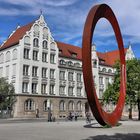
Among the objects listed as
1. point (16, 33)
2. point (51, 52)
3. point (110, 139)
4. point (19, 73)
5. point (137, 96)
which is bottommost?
point (110, 139)

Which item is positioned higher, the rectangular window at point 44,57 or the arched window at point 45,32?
the arched window at point 45,32

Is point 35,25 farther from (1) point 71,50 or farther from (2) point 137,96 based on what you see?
(2) point 137,96

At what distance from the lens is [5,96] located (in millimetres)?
66625

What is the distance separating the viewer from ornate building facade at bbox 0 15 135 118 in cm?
7144

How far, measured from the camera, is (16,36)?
7788 centimetres

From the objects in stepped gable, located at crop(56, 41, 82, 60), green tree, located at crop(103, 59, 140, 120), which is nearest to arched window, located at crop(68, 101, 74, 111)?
stepped gable, located at crop(56, 41, 82, 60)

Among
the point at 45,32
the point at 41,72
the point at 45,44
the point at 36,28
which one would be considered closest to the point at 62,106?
the point at 41,72

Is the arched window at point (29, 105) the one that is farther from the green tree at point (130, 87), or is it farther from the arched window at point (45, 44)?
the green tree at point (130, 87)

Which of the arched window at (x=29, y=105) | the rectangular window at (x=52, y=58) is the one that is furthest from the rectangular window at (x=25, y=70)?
the rectangular window at (x=52, y=58)

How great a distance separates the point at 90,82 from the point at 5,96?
4471 cm

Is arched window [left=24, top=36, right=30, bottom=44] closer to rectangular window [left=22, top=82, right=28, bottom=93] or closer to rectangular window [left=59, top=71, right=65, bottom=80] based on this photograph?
rectangular window [left=22, top=82, right=28, bottom=93]

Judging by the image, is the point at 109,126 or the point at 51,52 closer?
the point at 109,126

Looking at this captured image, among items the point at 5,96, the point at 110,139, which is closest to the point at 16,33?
the point at 5,96

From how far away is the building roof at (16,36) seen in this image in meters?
75.0
